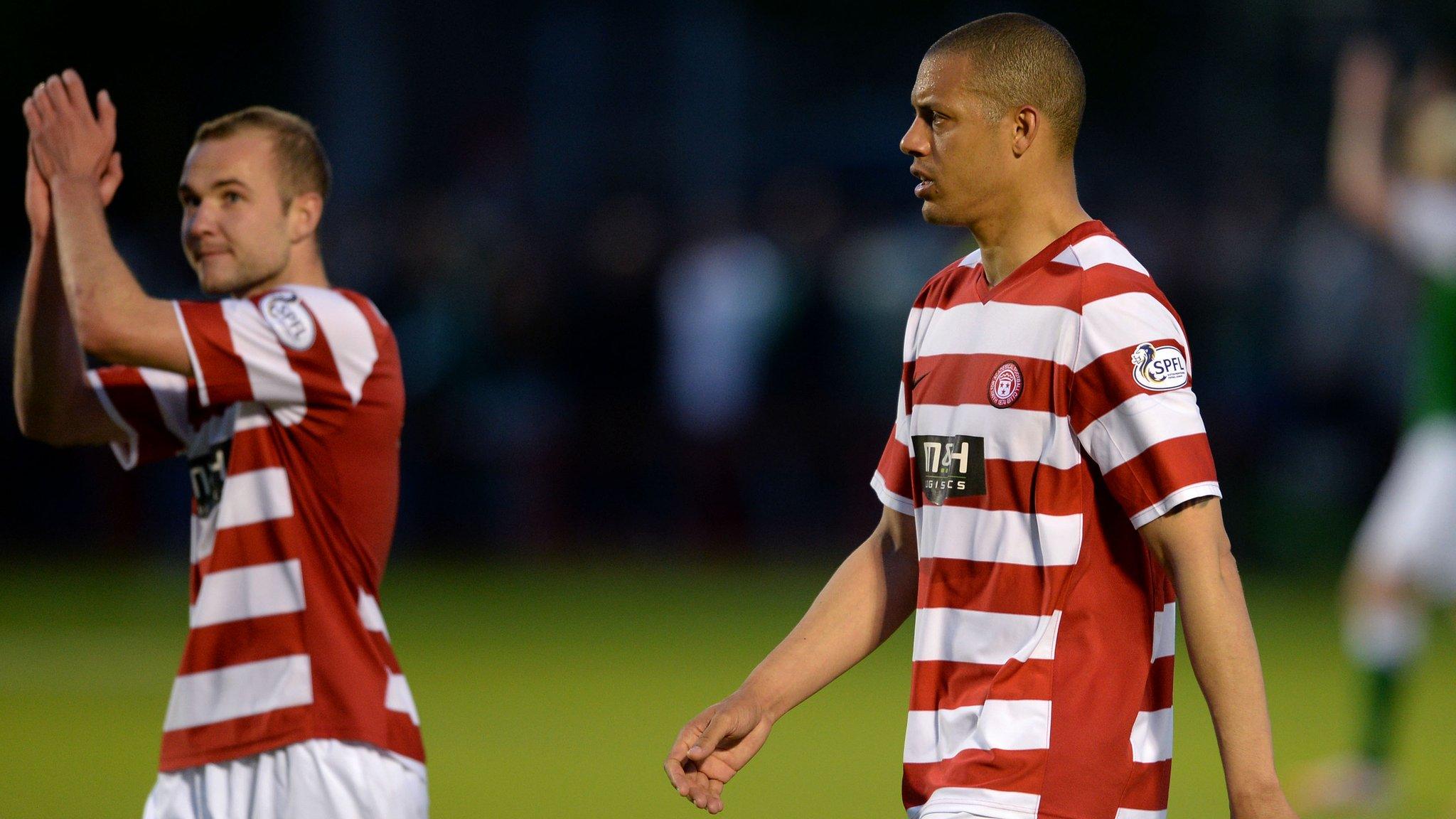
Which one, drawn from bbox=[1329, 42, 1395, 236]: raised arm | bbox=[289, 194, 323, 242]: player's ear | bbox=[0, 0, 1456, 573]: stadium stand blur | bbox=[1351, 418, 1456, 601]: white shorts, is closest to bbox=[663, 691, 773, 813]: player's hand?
bbox=[289, 194, 323, 242]: player's ear

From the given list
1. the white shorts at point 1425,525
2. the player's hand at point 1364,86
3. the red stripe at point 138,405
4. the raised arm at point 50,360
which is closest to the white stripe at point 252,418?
the red stripe at point 138,405

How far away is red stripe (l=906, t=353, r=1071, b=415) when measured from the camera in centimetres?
346

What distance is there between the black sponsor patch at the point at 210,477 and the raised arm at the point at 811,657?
1353 mm

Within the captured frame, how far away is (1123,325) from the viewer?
11.1ft

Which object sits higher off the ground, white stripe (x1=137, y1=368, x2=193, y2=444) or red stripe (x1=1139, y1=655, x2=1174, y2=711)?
white stripe (x1=137, y1=368, x2=193, y2=444)

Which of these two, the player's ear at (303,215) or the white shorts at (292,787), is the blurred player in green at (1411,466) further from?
the player's ear at (303,215)

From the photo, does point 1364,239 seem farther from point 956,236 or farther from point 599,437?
point 599,437

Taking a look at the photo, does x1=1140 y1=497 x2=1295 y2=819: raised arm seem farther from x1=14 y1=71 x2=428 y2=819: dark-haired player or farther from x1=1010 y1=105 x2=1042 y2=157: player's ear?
x1=14 y1=71 x2=428 y2=819: dark-haired player

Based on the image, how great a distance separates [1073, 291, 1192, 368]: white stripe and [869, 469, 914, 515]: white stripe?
25.5 inches

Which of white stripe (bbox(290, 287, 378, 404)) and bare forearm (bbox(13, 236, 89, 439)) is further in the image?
bare forearm (bbox(13, 236, 89, 439))

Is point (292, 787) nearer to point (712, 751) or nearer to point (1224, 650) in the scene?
point (712, 751)

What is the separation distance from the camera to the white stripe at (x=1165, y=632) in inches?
140

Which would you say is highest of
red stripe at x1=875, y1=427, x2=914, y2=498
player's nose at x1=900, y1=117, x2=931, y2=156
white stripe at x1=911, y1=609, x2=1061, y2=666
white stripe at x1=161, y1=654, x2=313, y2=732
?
player's nose at x1=900, y1=117, x2=931, y2=156

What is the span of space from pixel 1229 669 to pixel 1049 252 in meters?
0.87
